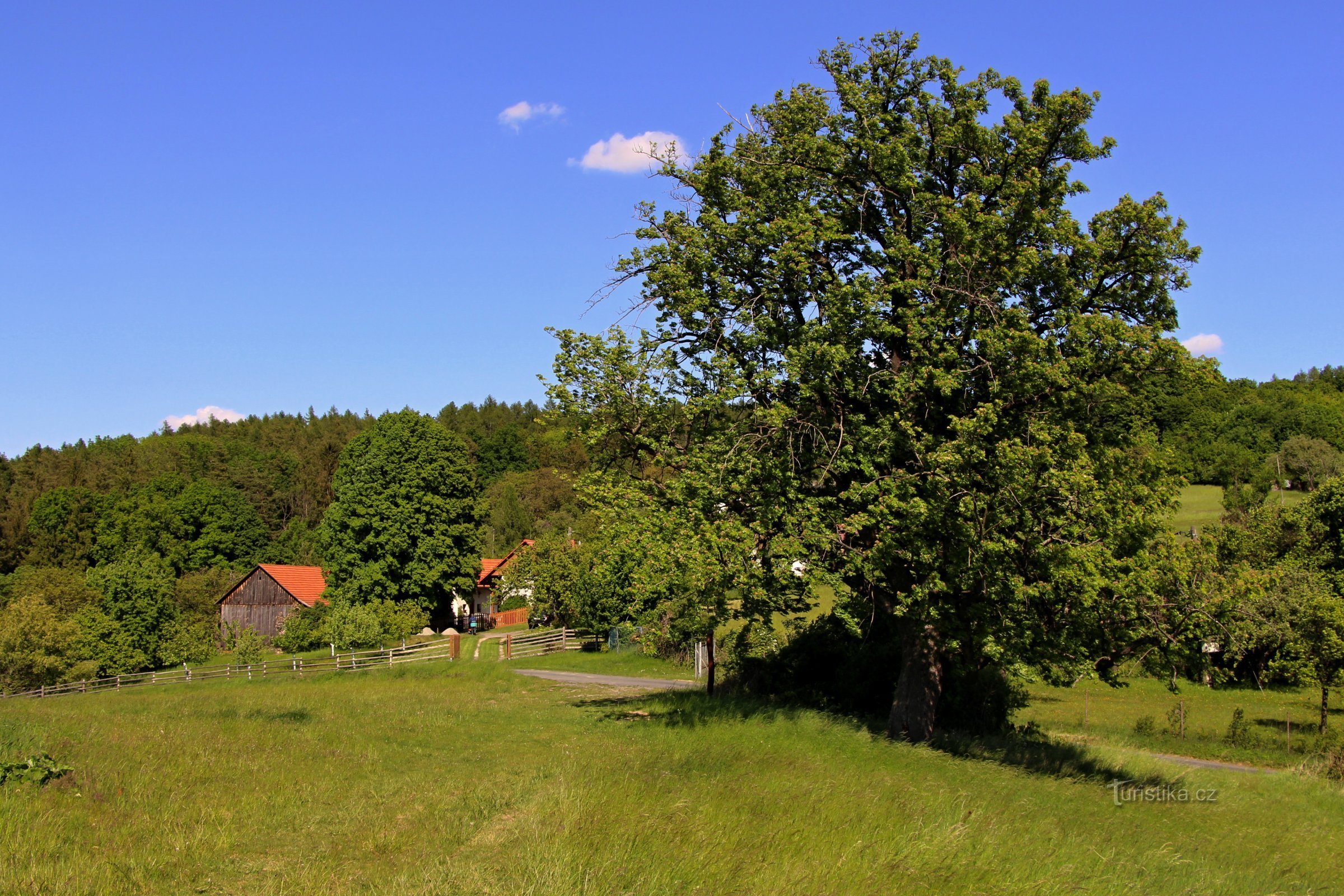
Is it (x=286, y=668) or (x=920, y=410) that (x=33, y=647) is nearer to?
(x=286, y=668)

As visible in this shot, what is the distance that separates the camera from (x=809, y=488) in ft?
53.2

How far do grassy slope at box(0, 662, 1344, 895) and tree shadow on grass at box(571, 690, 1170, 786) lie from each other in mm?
458

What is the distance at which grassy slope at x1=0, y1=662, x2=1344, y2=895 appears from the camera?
25.0ft

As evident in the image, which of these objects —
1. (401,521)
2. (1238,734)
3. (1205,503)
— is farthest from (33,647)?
(1205,503)

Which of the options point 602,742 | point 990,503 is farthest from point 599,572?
point 990,503

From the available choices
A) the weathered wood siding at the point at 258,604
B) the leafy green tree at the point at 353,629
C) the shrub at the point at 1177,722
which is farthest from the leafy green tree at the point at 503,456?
the shrub at the point at 1177,722

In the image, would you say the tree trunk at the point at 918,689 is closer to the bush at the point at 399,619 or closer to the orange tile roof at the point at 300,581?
the bush at the point at 399,619

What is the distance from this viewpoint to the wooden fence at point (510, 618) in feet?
218

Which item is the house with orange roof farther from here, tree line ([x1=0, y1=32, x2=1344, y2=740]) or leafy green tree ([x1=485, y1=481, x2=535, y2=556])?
tree line ([x1=0, y1=32, x2=1344, y2=740])

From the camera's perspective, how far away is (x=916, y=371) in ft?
49.4

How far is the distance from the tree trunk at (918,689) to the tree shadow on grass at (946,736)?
0.38m

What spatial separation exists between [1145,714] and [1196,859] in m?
23.8

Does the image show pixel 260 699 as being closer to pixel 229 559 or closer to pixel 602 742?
pixel 602 742

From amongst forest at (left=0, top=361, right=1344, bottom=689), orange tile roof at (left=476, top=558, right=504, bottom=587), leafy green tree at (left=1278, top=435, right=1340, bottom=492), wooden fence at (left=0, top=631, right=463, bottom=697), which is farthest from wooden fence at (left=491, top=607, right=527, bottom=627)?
leafy green tree at (left=1278, top=435, right=1340, bottom=492)
